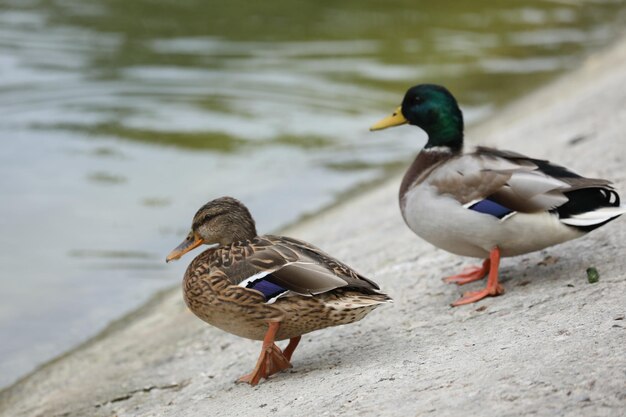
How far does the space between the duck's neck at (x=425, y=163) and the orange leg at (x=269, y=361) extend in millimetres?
1222

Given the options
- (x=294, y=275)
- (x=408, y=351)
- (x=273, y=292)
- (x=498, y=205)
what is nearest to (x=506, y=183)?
(x=498, y=205)

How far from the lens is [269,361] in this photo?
4.77 metres

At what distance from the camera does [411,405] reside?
383 centimetres

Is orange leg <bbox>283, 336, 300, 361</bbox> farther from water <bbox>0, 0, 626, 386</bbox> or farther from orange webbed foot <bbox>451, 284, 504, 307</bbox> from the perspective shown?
water <bbox>0, 0, 626, 386</bbox>

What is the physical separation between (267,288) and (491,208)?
1.26 m

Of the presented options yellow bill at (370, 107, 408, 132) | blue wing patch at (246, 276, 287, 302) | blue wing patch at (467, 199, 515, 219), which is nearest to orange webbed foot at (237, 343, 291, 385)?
blue wing patch at (246, 276, 287, 302)

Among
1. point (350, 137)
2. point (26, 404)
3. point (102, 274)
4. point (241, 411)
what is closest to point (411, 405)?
point (241, 411)

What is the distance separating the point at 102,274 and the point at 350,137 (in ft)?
15.0

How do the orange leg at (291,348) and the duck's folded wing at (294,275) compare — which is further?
the orange leg at (291,348)

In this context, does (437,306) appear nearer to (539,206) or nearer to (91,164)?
(539,206)

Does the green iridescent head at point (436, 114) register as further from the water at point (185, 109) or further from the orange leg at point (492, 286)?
the water at point (185, 109)

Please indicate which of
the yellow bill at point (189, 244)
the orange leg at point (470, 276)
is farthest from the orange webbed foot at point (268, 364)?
the orange leg at point (470, 276)

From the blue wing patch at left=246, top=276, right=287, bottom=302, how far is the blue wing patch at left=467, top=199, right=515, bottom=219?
1166 mm

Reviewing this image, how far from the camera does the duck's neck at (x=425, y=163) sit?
5590 millimetres
